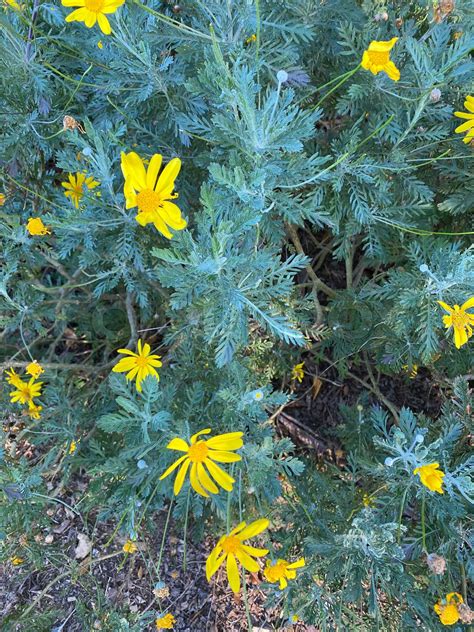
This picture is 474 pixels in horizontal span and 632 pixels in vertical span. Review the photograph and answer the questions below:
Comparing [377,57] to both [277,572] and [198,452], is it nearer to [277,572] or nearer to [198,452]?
[198,452]

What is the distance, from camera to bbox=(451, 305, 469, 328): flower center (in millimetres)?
1449

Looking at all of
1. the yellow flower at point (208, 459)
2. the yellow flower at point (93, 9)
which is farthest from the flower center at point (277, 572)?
the yellow flower at point (93, 9)

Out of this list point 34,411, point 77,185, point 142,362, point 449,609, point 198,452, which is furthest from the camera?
point 34,411

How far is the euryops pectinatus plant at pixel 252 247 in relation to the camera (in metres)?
1.39

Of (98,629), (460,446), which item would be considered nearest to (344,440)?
(460,446)

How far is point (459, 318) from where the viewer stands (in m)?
1.45

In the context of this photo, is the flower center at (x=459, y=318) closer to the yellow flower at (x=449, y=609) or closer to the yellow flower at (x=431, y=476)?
the yellow flower at (x=431, y=476)

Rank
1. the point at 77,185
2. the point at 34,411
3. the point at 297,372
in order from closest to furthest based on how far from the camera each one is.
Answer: the point at 77,185 < the point at 34,411 < the point at 297,372

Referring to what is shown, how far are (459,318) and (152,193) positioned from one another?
0.89 meters

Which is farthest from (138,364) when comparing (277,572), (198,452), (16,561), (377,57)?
(377,57)

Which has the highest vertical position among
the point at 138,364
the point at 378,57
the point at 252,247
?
the point at 378,57

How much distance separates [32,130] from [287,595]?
1.78 metres

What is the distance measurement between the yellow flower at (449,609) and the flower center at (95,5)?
1.81m

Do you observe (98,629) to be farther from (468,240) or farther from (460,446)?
(468,240)
